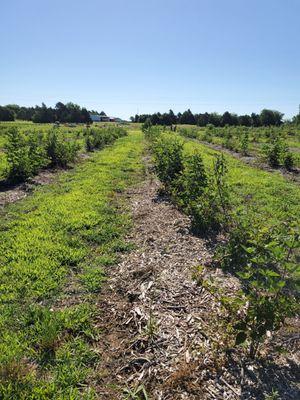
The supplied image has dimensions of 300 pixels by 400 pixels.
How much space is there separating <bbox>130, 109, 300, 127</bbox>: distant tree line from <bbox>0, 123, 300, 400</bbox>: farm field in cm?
5783

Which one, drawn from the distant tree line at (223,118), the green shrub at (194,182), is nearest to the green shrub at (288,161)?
the green shrub at (194,182)

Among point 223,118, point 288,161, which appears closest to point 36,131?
point 288,161

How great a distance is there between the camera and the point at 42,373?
3.27 meters

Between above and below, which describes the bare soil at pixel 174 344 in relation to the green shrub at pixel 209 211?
below

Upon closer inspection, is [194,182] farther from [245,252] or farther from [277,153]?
[277,153]

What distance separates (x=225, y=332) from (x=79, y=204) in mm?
5994

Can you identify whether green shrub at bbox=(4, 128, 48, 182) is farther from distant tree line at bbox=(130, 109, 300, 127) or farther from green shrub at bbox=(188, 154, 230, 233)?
distant tree line at bbox=(130, 109, 300, 127)

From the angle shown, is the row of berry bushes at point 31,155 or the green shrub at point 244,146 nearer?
the row of berry bushes at point 31,155

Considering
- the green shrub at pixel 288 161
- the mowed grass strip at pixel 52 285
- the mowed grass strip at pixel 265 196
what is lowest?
the mowed grass strip at pixel 52 285

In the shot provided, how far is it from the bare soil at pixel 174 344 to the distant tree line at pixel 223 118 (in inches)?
2364

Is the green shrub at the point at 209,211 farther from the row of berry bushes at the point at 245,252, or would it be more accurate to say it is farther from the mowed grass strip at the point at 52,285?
the mowed grass strip at the point at 52,285

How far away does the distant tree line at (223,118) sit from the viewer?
67938 millimetres

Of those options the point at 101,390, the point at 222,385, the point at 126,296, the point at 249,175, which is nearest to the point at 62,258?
the point at 126,296

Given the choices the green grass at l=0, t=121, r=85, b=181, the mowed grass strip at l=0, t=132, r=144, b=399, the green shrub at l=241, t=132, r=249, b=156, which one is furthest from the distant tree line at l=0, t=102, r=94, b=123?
the mowed grass strip at l=0, t=132, r=144, b=399
